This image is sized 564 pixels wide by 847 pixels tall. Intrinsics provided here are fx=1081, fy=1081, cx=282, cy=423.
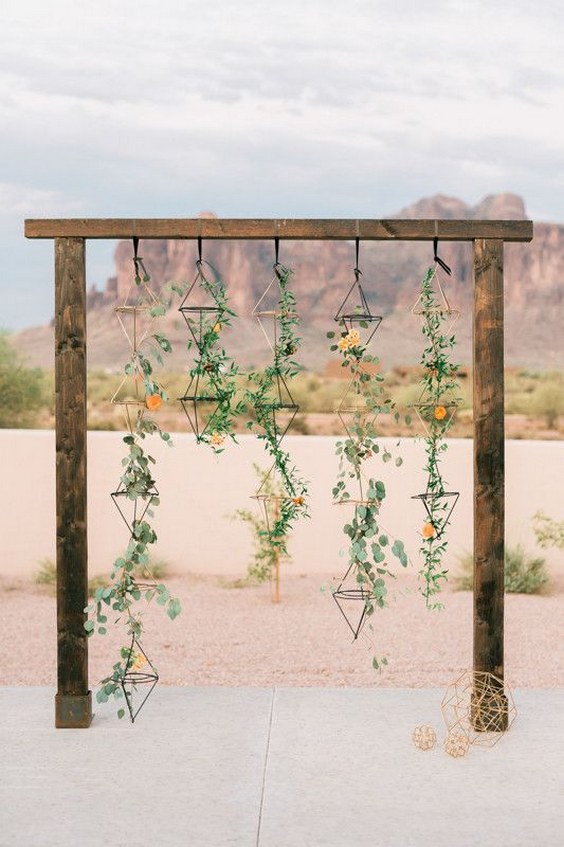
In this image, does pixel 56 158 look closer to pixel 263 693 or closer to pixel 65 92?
pixel 65 92

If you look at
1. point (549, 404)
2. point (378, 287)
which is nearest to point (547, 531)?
point (549, 404)

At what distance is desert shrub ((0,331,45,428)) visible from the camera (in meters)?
15.4

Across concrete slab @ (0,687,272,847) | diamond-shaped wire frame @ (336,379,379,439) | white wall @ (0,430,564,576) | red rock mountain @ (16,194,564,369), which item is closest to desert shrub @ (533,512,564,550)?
white wall @ (0,430,564,576)

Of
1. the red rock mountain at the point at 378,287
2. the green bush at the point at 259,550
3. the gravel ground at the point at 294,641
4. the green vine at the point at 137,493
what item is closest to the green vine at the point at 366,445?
the green vine at the point at 137,493

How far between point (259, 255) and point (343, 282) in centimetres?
558

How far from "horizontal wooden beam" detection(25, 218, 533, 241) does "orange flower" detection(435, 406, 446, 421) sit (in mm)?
718

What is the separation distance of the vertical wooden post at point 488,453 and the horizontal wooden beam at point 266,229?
8 centimetres

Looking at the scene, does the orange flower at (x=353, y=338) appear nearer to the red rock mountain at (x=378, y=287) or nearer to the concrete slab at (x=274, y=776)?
the concrete slab at (x=274, y=776)

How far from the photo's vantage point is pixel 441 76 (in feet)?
135

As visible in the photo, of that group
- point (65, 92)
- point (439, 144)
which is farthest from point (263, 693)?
point (439, 144)

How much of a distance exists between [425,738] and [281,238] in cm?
203

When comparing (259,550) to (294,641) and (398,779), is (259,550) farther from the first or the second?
(398,779)

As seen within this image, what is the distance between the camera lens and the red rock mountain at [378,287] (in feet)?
126

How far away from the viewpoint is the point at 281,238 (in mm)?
4285
